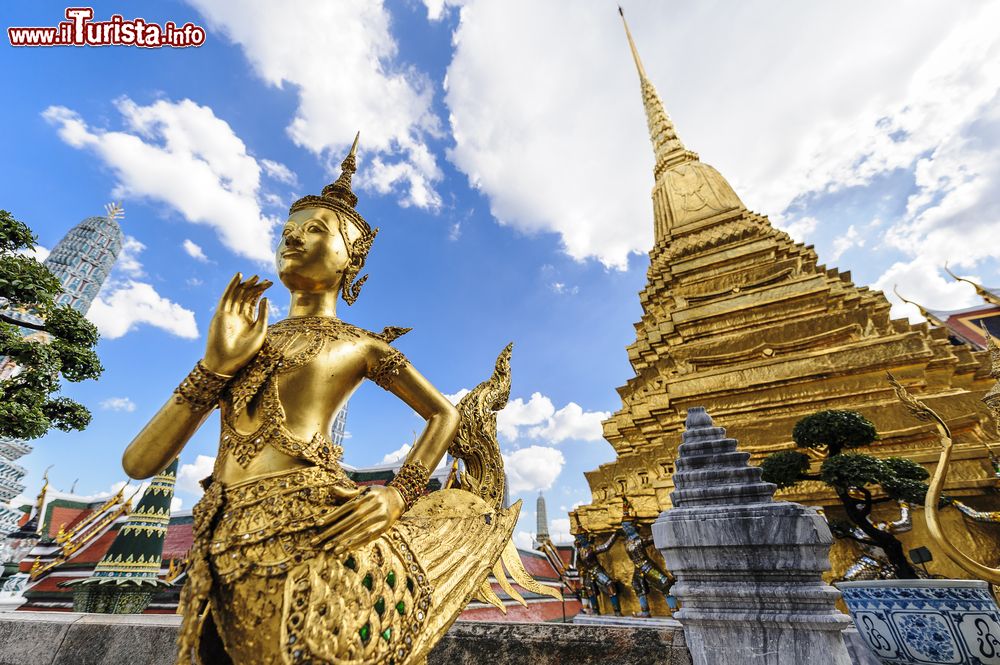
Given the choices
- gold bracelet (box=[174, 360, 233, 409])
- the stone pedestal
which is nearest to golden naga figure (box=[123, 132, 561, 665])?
gold bracelet (box=[174, 360, 233, 409])

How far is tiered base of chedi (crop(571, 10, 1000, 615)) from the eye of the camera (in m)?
6.85

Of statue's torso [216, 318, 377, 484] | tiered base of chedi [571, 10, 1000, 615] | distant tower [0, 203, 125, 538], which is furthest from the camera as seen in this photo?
distant tower [0, 203, 125, 538]

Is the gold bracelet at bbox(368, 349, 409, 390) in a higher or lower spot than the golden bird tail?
higher

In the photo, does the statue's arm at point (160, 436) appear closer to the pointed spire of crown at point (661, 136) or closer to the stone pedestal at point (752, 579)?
the stone pedestal at point (752, 579)

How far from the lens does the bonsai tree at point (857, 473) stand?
16.2 feet

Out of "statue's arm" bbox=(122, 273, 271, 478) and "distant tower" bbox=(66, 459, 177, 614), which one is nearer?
"statue's arm" bbox=(122, 273, 271, 478)

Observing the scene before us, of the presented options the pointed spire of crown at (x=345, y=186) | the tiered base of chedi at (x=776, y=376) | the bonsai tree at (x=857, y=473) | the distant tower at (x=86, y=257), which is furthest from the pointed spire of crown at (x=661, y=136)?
the distant tower at (x=86, y=257)

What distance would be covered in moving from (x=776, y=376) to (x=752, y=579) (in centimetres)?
794

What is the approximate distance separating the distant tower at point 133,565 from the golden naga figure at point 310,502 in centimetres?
719

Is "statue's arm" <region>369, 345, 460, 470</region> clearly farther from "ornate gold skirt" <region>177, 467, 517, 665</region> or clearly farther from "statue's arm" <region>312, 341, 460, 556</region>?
"ornate gold skirt" <region>177, 467, 517, 665</region>

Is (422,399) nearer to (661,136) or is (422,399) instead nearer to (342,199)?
(342,199)

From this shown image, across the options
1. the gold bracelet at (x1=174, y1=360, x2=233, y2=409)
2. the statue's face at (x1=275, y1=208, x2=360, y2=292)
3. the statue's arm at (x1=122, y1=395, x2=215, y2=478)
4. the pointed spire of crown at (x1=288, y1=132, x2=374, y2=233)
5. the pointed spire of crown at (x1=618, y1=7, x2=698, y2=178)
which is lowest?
the statue's arm at (x1=122, y1=395, x2=215, y2=478)

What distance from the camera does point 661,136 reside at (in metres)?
20.0

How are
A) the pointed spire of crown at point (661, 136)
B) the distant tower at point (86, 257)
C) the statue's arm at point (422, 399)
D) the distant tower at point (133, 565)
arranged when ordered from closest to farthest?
the statue's arm at point (422, 399) < the distant tower at point (133, 565) < the pointed spire of crown at point (661, 136) < the distant tower at point (86, 257)
